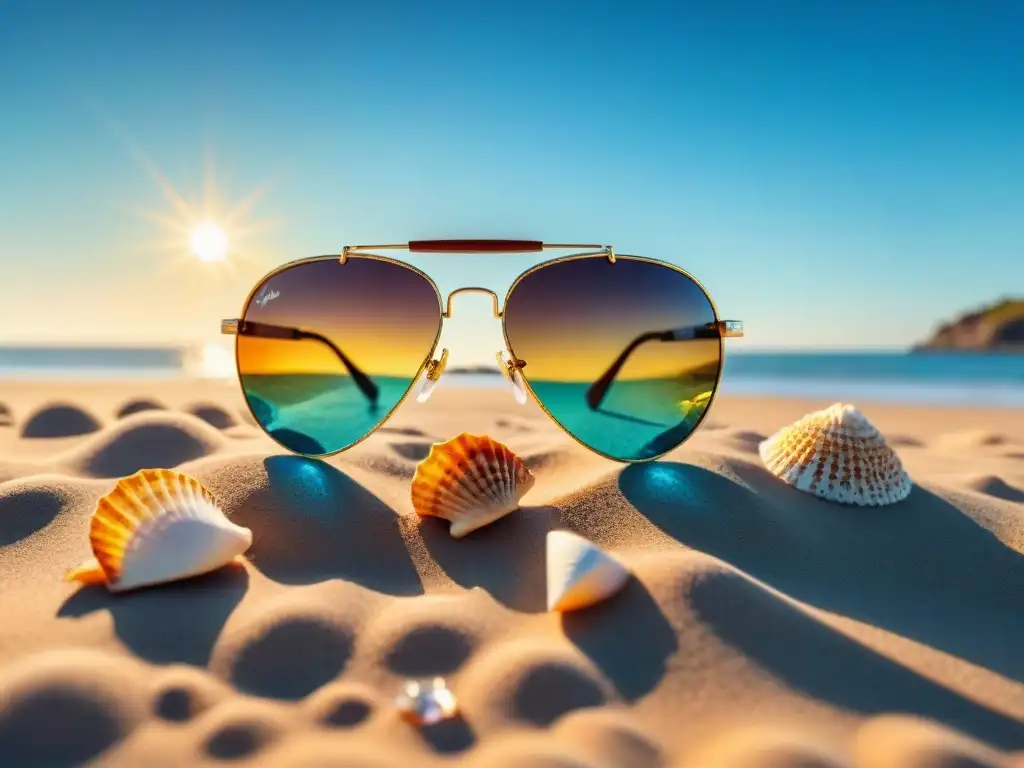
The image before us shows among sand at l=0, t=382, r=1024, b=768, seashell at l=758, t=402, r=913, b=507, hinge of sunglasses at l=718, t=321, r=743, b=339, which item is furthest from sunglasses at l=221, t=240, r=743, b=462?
seashell at l=758, t=402, r=913, b=507

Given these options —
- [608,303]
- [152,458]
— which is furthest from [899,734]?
[152,458]

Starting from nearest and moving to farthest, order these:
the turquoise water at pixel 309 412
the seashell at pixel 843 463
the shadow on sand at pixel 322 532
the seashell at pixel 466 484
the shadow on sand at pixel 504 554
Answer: the shadow on sand at pixel 504 554
the shadow on sand at pixel 322 532
the seashell at pixel 466 484
the seashell at pixel 843 463
the turquoise water at pixel 309 412

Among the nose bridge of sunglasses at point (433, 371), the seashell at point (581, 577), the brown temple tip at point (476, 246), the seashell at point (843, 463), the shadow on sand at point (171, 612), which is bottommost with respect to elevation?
the shadow on sand at point (171, 612)

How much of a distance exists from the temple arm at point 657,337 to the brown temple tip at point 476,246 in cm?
54

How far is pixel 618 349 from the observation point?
254cm

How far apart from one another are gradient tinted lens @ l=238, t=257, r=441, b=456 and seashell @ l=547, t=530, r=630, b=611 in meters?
1.17

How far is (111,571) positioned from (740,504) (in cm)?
184

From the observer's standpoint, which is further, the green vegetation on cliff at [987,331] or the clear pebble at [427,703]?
the green vegetation on cliff at [987,331]

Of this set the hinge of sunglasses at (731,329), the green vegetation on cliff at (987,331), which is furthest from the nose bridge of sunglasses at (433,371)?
the green vegetation on cliff at (987,331)

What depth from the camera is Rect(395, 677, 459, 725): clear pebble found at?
1.15 m

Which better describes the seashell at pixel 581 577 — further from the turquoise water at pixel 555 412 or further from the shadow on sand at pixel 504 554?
the turquoise water at pixel 555 412

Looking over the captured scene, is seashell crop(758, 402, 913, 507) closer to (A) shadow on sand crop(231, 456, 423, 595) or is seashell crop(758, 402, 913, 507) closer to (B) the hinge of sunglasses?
(B) the hinge of sunglasses

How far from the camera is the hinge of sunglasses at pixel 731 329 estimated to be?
94.4 inches

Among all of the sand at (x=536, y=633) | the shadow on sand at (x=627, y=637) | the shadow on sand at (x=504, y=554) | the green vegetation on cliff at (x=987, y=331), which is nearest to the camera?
the sand at (x=536, y=633)
